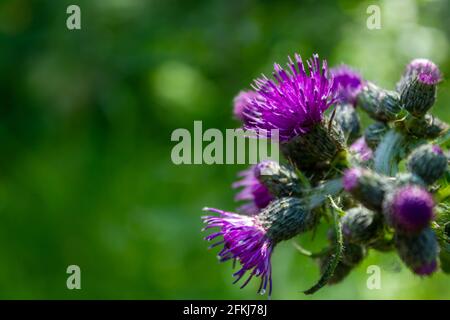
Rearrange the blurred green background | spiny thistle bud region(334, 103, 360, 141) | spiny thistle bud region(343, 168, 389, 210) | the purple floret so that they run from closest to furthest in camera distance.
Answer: the purple floret, spiny thistle bud region(343, 168, 389, 210), spiny thistle bud region(334, 103, 360, 141), the blurred green background

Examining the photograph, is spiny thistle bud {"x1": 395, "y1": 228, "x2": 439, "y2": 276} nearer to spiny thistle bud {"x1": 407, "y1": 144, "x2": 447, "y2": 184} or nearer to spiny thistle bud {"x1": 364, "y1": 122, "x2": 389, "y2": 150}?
spiny thistle bud {"x1": 407, "y1": 144, "x2": 447, "y2": 184}

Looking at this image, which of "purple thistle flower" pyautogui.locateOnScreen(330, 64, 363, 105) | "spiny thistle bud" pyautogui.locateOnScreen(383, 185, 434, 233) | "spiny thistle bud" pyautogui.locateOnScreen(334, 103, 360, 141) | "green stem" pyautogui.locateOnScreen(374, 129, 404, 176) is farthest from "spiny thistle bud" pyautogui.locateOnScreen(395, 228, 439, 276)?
"purple thistle flower" pyautogui.locateOnScreen(330, 64, 363, 105)

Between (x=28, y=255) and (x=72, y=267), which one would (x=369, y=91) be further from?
(x=28, y=255)

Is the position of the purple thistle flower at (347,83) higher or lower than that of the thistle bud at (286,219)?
higher

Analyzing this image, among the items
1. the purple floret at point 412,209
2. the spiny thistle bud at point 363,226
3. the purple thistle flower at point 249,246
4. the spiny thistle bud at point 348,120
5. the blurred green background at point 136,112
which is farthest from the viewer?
the blurred green background at point 136,112

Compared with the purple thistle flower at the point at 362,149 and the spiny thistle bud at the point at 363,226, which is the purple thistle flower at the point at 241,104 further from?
the spiny thistle bud at the point at 363,226

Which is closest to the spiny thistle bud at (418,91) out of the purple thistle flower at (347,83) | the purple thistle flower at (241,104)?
the purple thistle flower at (347,83)
